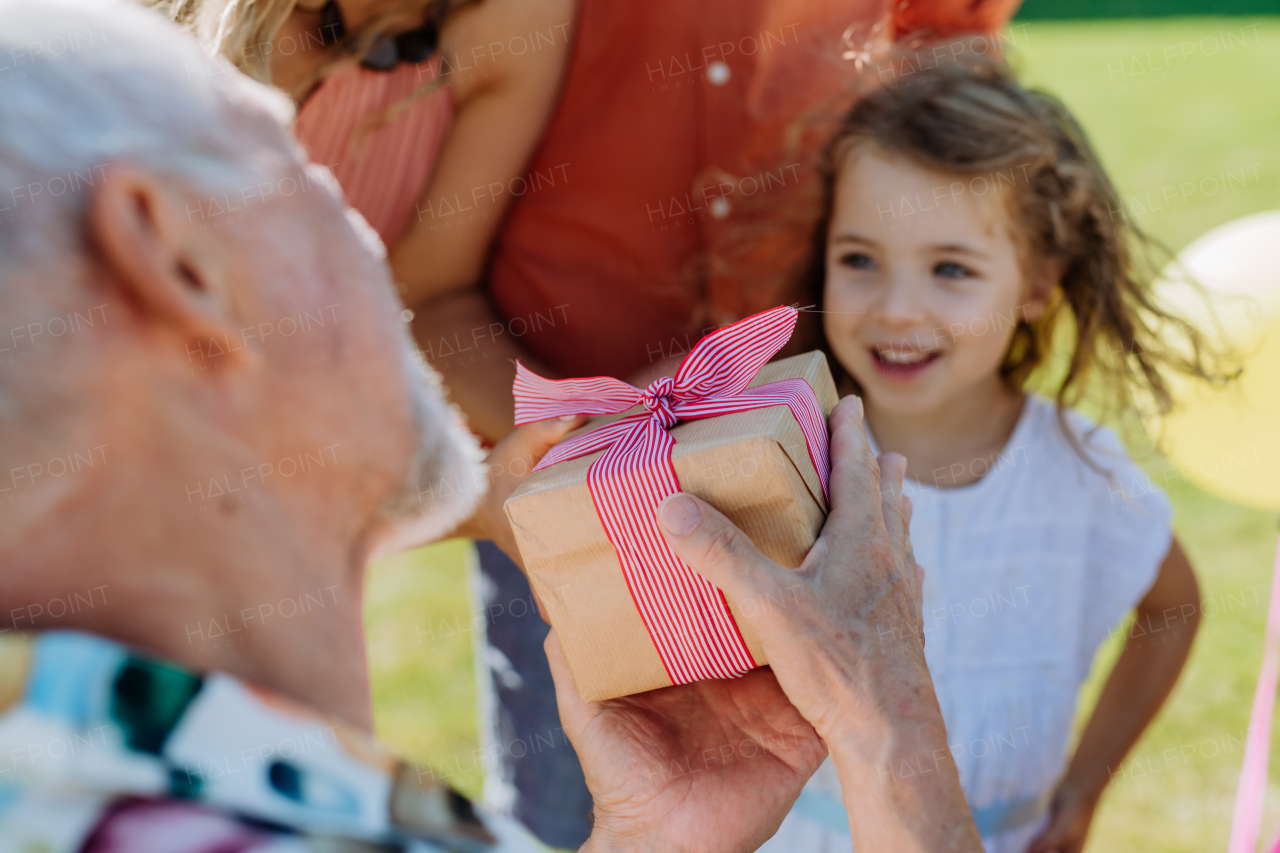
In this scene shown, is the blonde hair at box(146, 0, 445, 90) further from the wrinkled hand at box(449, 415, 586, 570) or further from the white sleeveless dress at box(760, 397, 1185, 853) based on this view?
the white sleeveless dress at box(760, 397, 1185, 853)

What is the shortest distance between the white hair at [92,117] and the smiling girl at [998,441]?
4.33ft

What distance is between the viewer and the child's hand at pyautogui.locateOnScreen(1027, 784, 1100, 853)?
6.51 ft

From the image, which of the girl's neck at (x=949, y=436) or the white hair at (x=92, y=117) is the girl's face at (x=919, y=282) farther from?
the white hair at (x=92, y=117)

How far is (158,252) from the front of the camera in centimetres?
77

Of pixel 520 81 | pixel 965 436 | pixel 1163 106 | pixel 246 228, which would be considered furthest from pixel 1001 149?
pixel 1163 106

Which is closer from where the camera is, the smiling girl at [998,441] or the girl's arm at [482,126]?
the girl's arm at [482,126]

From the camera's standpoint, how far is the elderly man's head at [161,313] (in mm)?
740

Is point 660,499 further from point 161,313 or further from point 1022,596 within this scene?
point 1022,596

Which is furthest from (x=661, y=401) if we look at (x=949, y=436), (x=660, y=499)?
(x=949, y=436)

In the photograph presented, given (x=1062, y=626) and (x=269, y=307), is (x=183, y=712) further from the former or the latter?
(x=1062, y=626)

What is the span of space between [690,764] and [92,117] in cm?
98

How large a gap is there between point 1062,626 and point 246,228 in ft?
5.60

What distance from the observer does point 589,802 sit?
2.30 m

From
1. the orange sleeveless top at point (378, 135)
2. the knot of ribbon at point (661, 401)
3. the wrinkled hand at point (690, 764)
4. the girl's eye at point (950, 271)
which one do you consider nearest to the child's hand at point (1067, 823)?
the wrinkled hand at point (690, 764)
